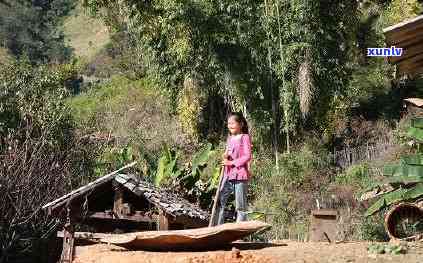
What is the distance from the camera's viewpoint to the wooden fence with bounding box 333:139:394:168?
69.0 feet

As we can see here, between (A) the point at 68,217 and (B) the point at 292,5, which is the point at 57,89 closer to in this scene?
(B) the point at 292,5

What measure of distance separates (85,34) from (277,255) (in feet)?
176

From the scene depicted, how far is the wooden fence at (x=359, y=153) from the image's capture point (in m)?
21.0

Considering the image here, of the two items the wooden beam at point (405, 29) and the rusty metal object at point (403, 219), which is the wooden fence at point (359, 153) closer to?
the rusty metal object at point (403, 219)

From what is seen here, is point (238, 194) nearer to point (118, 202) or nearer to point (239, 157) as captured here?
point (239, 157)

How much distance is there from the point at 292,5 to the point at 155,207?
455 inches

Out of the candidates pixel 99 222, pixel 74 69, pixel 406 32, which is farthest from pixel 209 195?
pixel 74 69

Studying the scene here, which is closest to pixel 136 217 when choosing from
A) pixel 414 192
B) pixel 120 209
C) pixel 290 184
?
pixel 120 209

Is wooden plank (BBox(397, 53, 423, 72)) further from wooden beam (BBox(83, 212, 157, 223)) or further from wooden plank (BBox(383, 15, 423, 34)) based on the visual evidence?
wooden beam (BBox(83, 212, 157, 223))

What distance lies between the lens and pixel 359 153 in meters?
21.4

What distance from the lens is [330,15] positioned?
21.8m

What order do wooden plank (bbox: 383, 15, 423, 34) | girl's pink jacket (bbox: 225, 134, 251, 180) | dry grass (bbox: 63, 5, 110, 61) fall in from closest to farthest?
wooden plank (bbox: 383, 15, 423, 34) → girl's pink jacket (bbox: 225, 134, 251, 180) → dry grass (bbox: 63, 5, 110, 61)

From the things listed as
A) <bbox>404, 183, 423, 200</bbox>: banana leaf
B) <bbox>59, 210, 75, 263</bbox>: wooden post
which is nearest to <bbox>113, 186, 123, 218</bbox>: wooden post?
<bbox>59, 210, 75, 263</bbox>: wooden post

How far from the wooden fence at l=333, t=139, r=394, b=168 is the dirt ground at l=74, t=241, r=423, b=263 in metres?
12.4
